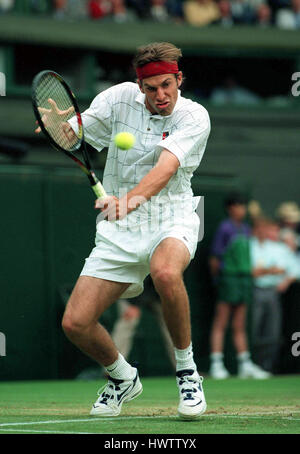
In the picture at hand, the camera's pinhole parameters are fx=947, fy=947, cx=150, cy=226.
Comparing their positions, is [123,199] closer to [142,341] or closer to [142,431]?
[142,431]

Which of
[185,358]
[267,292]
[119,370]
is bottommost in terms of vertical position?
[267,292]

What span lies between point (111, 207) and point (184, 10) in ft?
49.6

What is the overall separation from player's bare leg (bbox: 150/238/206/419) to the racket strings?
911mm

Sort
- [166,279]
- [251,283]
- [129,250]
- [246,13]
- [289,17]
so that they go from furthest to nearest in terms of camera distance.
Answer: [289,17] → [246,13] → [251,283] → [129,250] → [166,279]

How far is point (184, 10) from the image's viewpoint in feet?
65.1

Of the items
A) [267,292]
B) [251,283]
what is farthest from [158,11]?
[251,283]

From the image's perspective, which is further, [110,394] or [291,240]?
[291,240]

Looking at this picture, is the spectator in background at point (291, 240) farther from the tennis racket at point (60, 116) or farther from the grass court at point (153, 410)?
the tennis racket at point (60, 116)

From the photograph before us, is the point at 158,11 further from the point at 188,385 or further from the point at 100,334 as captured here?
the point at 188,385

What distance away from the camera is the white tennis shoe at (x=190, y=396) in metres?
5.58

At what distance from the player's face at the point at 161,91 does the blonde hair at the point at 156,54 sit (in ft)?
0.35

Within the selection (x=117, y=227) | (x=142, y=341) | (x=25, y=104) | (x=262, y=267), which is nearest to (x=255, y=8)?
(x=25, y=104)

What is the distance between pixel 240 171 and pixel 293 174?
1.16 metres

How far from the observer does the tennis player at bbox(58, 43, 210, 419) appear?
5598mm
